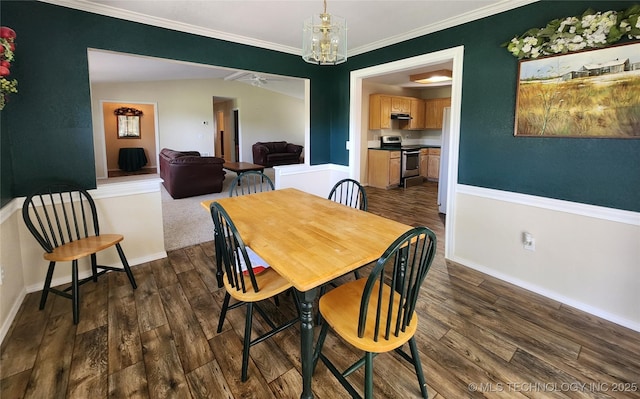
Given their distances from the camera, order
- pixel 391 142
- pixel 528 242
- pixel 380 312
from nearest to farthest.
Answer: pixel 380 312 < pixel 528 242 < pixel 391 142

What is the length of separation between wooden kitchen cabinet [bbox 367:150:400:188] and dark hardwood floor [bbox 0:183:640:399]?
4.57m

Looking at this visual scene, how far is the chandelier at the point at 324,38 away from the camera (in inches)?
75.1

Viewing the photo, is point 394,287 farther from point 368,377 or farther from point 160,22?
point 160,22

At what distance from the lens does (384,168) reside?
23.3ft

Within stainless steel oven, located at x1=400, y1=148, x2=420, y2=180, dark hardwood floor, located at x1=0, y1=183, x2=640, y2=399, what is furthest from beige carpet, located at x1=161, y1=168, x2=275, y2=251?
stainless steel oven, located at x1=400, y1=148, x2=420, y2=180

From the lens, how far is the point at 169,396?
1575 mm

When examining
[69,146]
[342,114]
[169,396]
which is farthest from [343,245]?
[342,114]

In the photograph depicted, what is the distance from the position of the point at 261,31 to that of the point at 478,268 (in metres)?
3.33

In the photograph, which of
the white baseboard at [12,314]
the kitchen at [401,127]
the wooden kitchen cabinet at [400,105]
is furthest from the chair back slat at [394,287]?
the wooden kitchen cabinet at [400,105]

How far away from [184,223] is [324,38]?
355 centimetres

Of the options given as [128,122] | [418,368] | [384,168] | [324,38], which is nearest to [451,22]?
[324,38]

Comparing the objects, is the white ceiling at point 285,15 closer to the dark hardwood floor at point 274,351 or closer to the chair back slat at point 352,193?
the chair back slat at point 352,193

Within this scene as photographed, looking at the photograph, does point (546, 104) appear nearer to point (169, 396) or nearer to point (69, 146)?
point (169, 396)

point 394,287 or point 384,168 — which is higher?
point 384,168
